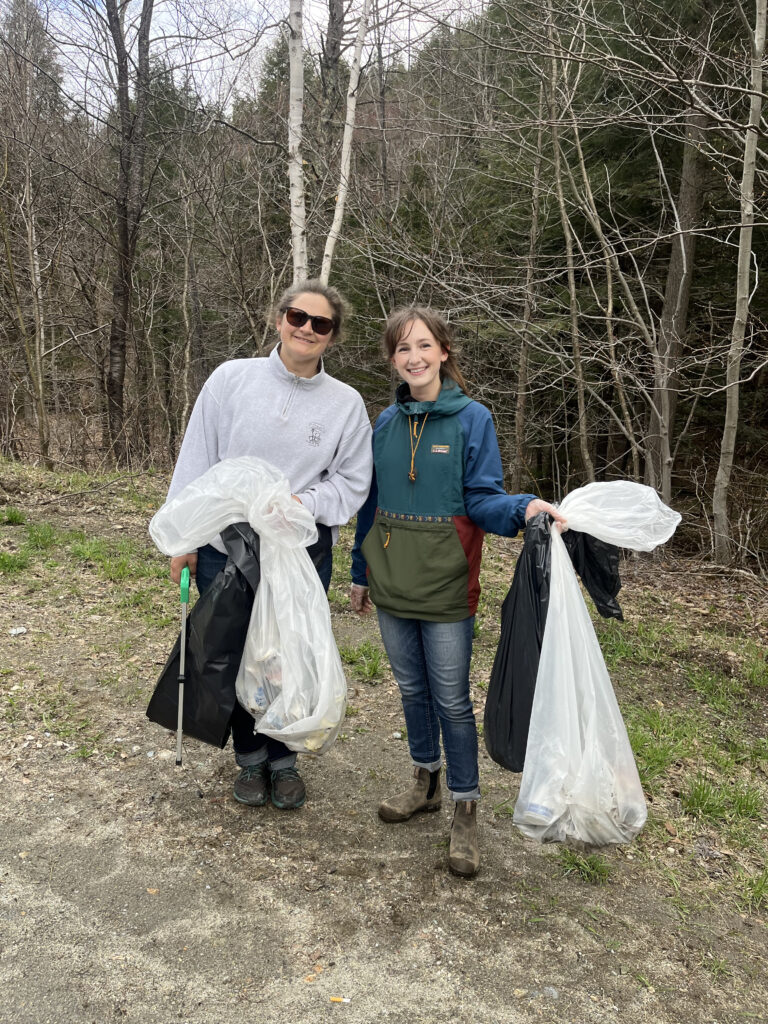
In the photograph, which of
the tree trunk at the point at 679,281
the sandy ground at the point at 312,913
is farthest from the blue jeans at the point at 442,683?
the tree trunk at the point at 679,281

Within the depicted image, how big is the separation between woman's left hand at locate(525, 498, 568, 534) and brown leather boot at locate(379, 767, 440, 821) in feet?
3.79

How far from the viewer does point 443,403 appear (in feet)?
7.97

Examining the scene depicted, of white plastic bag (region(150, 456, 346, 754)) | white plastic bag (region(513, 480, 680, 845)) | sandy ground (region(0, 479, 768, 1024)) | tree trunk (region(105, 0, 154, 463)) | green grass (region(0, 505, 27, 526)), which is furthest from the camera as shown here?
tree trunk (region(105, 0, 154, 463))

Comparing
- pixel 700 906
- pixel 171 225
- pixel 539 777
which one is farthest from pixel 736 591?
pixel 171 225

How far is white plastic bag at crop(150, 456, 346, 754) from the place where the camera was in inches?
94.1

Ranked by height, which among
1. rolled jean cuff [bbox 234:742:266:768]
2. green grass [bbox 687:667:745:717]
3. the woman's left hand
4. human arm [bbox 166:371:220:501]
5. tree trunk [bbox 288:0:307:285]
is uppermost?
tree trunk [bbox 288:0:307:285]

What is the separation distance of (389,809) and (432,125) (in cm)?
983

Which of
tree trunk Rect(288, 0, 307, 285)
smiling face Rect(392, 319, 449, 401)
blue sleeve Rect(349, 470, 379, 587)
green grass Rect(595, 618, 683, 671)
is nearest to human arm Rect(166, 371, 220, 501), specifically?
blue sleeve Rect(349, 470, 379, 587)

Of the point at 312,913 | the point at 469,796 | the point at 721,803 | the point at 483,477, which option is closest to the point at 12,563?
the point at 312,913

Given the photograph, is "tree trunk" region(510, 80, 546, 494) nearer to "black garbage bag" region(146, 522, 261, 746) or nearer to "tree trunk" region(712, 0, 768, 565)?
"tree trunk" region(712, 0, 768, 565)

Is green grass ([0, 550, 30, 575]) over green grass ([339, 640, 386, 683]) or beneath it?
over

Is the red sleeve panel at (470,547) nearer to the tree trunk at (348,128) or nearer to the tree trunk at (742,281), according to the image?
the tree trunk at (742,281)

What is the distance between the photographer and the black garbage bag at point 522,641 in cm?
225

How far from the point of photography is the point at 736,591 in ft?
20.9
